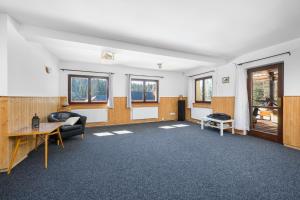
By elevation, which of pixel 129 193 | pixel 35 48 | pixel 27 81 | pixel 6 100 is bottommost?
pixel 129 193

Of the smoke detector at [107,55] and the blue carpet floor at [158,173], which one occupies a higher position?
the smoke detector at [107,55]

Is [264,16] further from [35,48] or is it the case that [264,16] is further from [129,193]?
[35,48]

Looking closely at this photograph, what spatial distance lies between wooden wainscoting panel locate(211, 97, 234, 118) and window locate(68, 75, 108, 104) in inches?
171

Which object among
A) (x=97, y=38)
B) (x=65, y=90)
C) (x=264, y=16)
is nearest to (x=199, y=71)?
(x=264, y=16)

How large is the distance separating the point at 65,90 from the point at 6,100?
3.19 m

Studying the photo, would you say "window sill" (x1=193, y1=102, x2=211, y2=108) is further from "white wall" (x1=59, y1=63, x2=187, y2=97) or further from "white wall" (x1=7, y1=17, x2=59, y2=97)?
"white wall" (x1=7, y1=17, x2=59, y2=97)

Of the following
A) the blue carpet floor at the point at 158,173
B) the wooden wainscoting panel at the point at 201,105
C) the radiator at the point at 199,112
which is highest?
the wooden wainscoting panel at the point at 201,105

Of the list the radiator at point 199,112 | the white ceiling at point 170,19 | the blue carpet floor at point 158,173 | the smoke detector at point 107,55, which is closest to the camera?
the blue carpet floor at point 158,173

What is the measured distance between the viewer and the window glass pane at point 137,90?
666cm

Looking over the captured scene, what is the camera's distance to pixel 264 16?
2.51 m

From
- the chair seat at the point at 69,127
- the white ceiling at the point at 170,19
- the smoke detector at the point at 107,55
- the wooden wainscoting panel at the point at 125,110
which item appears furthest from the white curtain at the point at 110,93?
the white ceiling at the point at 170,19

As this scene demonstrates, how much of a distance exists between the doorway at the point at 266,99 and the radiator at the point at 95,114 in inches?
200

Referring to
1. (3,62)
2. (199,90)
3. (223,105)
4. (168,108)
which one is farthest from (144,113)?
(3,62)

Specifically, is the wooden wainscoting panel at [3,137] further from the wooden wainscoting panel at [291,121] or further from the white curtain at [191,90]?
the white curtain at [191,90]
